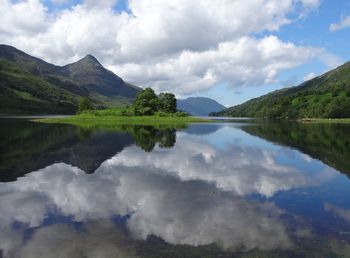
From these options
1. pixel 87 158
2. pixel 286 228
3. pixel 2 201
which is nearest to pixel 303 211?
pixel 286 228

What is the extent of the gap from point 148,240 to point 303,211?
13.2 metres

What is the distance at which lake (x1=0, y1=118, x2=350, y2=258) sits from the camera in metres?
19.2

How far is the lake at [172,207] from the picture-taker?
Result: 19.2 metres

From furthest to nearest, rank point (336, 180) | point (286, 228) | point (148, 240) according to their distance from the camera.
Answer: point (336, 180)
point (286, 228)
point (148, 240)

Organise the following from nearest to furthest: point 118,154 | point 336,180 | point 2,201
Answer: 1. point 2,201
2. point 336,180
3. point 118,154

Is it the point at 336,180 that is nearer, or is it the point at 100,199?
the point at 100,199

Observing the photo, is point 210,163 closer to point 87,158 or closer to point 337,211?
point 87,158

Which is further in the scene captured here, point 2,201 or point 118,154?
point 118,154

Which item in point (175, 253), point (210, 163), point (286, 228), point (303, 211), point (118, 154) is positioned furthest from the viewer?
point (118, 154)

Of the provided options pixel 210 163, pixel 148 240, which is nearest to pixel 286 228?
pixel 148 240

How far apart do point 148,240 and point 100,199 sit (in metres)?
10.8

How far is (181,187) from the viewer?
3500 cm

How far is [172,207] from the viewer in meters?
27.4

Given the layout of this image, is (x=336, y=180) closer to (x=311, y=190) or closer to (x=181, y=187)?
(x=311, y=190)
